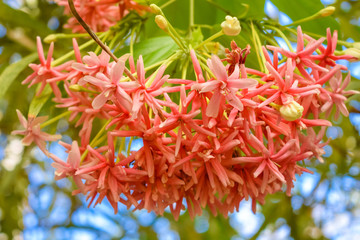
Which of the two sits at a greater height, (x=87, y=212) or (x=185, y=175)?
(x=185, y=175)


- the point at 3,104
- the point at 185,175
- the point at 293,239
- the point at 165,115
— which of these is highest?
the point at 165,115

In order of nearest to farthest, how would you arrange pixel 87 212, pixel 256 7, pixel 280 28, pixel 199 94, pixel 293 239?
1. pixel 199 94
2. pixel 280 28
3. pixel 256 7
4. pixel 293 239
5. pixel 87 212

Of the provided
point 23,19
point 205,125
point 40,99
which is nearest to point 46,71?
point 40,99

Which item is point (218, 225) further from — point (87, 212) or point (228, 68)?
point (228, 68)

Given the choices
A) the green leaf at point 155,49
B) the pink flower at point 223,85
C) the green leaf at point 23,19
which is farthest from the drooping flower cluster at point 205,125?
the green leaf at point 23,19

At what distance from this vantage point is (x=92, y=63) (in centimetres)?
58

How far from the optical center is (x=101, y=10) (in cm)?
90

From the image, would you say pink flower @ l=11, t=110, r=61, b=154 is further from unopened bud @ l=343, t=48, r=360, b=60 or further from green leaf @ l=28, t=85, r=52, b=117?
unopened bud @ l=343, t=48, r=360, b=60

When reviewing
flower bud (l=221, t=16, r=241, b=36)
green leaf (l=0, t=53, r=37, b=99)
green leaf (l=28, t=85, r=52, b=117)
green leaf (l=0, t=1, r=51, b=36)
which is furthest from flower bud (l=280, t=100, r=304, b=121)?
green leaf (l=0, t=1, r=51, b=36)

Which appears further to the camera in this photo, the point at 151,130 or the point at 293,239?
the point at 293,239

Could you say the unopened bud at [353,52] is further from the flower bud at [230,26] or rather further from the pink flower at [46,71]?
the pink flower at [46,71]

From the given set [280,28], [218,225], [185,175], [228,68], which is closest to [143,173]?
[185,175]

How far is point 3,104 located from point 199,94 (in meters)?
1.23

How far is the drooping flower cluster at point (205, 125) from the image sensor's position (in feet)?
1.81
